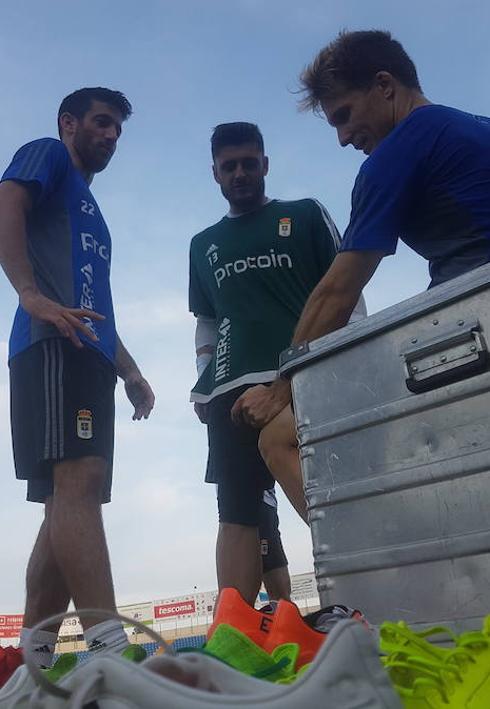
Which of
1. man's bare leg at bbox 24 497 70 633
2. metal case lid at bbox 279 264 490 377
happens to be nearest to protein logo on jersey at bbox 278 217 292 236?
metal case lid at bbox 279 264 490 377

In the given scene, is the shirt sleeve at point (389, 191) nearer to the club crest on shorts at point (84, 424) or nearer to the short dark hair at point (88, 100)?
the club crest on shorts at point (84, 424)

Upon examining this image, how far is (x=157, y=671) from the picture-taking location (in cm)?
86

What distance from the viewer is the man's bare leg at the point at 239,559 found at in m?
2.54

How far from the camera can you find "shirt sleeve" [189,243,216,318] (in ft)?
10.3

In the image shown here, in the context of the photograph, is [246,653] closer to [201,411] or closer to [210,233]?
[201,411]

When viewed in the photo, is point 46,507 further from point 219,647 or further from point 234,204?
point 234,204

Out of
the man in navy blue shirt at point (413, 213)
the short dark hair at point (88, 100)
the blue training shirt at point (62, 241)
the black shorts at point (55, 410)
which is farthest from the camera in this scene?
the short dark hair at point (88, 100)

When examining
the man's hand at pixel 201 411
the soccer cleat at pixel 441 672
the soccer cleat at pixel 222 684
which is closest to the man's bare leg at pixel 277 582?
the man's hand at pixel 201 411

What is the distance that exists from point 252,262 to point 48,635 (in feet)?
4.99

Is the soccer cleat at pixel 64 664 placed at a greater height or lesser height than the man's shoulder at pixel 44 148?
lesser

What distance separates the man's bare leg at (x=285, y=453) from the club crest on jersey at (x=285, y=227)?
1009 mm

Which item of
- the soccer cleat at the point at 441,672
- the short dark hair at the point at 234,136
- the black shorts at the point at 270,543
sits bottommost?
the soccer cleat at the point at 441,672

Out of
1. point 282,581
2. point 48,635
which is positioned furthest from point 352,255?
point 282,581

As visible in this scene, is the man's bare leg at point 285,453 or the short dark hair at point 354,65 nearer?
the man's bare leg at point 285,453
